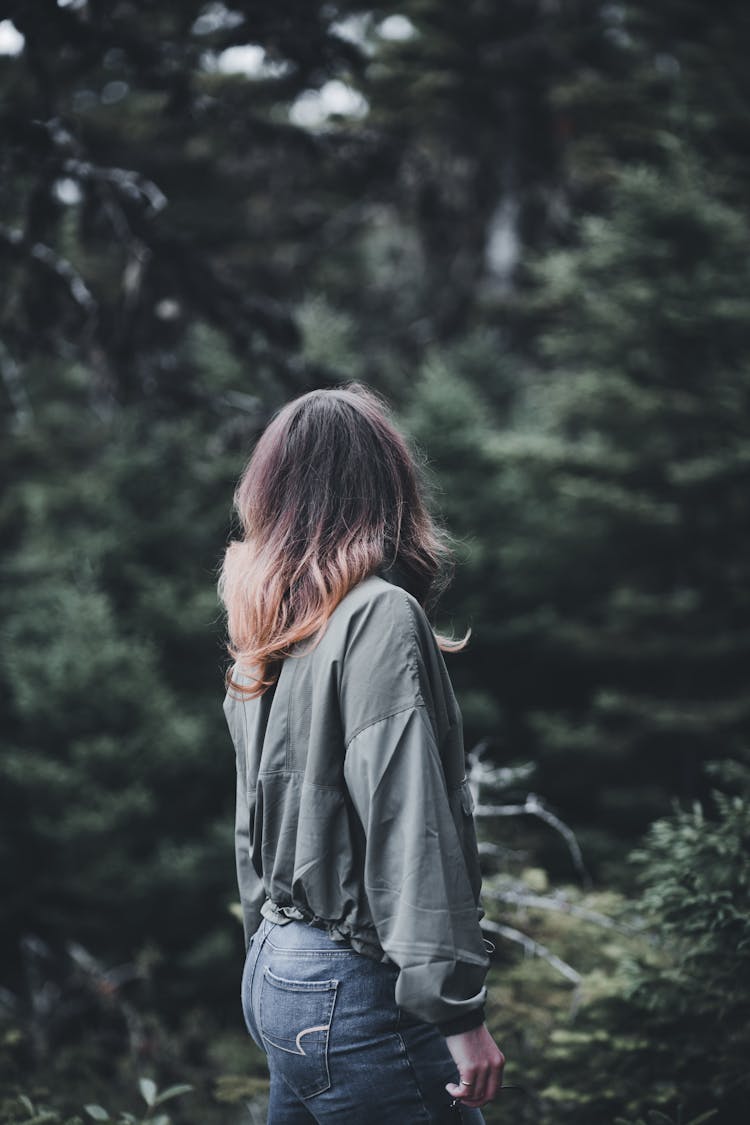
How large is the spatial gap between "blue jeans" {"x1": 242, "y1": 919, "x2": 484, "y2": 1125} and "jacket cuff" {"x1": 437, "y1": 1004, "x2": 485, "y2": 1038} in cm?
13

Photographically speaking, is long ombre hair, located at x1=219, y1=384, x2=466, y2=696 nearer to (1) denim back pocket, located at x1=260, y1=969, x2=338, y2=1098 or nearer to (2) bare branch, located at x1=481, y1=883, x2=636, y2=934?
(1) denim back pocket, located at x1=260, y1=969, x2=338, y2=1098

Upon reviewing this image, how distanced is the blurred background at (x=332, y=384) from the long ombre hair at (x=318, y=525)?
1958 millimetres

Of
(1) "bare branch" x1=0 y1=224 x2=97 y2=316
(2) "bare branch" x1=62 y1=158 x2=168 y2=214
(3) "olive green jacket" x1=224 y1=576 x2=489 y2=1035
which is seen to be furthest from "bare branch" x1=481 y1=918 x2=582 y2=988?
(2) "bare branch" x1=62 y1=158 x2=168 y2=214

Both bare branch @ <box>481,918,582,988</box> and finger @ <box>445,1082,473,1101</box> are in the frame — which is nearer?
finger @ <box>445,1082,473,1101</box>

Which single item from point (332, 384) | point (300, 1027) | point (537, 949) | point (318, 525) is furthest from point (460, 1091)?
point (332, 384)

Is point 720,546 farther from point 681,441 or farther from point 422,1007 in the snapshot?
point 422,1007

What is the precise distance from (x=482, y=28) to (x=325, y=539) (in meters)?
9.89

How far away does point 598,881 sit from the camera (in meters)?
7.47

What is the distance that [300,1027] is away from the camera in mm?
1806

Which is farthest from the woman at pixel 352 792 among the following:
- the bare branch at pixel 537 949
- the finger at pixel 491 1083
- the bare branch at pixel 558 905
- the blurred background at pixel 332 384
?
the blurred background at pixel 332 384

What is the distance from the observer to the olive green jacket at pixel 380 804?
5.51 feet

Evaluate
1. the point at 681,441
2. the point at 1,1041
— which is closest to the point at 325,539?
the point at 1,1041

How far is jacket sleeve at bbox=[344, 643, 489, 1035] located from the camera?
65.1 inches

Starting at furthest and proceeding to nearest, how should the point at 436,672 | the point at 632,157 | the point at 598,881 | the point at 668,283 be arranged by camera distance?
the point at 632,157, the point at 668,283, the point at 598,881, the point at 436,672
